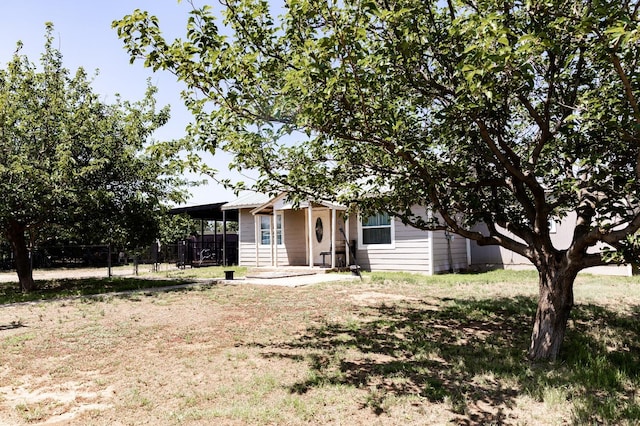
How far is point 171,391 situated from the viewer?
4.03 metres

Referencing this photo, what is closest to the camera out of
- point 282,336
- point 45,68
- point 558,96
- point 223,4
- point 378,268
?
point 223,4

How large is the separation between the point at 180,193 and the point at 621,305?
11.4 meters

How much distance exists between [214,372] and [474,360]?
9.86 ft

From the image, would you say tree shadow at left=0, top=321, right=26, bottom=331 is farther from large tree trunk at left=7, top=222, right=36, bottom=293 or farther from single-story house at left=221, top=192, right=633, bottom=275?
single-story house at left=221, top=192, right=633, bottom=275

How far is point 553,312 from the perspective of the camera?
4855 mm

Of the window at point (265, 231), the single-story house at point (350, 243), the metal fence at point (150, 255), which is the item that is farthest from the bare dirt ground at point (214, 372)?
the metal fence at point (150, 255)

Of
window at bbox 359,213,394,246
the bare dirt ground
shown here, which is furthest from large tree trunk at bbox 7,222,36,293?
window at bbox 359,213,394,246

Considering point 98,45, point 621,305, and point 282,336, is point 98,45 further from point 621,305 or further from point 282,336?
point 621,305

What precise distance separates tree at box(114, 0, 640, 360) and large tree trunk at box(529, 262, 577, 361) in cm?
2

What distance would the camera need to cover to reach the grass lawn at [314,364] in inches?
139

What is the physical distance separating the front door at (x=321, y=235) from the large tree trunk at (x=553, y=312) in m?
11.7

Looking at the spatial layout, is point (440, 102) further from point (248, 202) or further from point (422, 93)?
point (248, 202)

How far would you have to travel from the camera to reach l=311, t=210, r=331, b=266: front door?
54.2 feet

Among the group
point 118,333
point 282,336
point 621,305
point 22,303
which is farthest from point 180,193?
point 621,305
